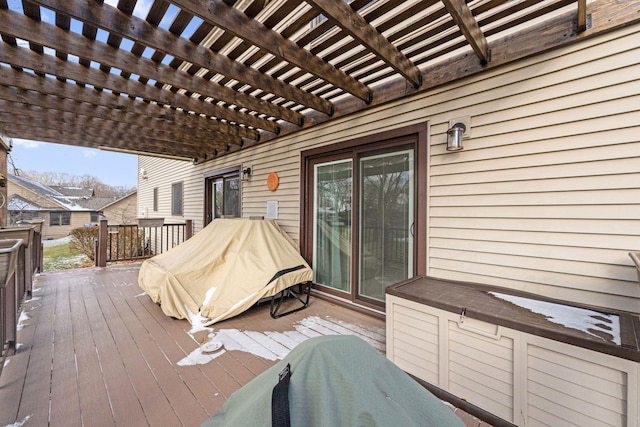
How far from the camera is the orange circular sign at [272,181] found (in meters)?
4.68

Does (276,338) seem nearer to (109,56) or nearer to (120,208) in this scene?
(109,56)

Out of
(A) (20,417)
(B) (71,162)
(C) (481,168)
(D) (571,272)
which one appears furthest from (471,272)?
(B) (71,162)

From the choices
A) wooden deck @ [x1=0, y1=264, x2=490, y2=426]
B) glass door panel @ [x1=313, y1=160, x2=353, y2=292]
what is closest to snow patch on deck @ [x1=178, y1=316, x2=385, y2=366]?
wooden deck @ [x1=0, y1=264, x2=490, y2=426]

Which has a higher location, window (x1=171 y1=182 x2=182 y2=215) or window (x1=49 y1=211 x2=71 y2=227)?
window (x1=171 y1=182 x2=182 y2=215)

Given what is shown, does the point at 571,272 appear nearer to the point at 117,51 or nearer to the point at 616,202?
the point at 616,202

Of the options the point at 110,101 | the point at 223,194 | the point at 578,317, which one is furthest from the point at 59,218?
the point at 578,317

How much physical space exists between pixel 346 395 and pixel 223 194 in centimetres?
621

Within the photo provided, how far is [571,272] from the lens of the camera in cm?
204

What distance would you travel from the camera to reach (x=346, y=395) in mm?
670

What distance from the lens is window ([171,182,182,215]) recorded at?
809 centimetres

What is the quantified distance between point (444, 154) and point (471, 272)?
1152 millimetres

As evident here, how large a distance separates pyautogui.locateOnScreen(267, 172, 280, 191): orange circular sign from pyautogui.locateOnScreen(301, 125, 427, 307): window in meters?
0.68

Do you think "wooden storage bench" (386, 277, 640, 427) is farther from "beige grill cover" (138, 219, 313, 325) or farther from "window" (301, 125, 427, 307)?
"beige grill cover" (138, 219, 313, 325)

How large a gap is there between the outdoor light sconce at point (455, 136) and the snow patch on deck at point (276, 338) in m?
1.99
